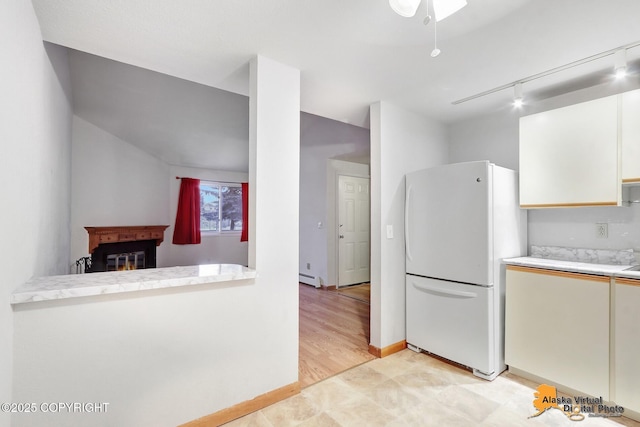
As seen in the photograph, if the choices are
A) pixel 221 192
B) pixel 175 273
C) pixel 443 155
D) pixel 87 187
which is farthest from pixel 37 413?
pixel 221 192

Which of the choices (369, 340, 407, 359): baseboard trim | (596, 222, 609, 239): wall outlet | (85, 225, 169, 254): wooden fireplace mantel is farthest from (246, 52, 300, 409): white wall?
(85, 225, 169, 254): wooden fireplace mantel

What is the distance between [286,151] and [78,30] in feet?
4.36

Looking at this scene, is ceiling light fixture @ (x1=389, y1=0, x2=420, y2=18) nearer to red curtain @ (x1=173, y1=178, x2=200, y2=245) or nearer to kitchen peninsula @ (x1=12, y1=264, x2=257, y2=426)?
kitchen peninsula @ (x1=12, y1=264, x2=257, y2=426)

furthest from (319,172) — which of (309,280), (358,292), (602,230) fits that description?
(602,230)

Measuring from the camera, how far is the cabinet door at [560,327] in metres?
1.83

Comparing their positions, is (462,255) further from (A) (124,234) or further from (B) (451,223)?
(A) (124,234)

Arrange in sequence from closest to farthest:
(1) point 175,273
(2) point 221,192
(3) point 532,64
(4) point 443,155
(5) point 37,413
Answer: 1. (5) point 37,413
2. (1) point 175,273
3. (3) point 532,64
4. (4) point 443,155
5. (2) point 221,192

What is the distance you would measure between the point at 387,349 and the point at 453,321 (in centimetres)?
65

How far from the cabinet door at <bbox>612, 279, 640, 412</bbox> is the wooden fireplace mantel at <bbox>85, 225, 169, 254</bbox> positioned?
537cm

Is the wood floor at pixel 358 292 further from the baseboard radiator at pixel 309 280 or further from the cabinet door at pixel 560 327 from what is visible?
the cabinet door at pixel 560 327

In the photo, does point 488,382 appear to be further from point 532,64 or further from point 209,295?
point 532,64

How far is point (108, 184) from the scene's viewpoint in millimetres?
4109

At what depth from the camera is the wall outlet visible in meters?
2.23

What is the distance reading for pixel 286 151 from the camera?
2025 millimetres
